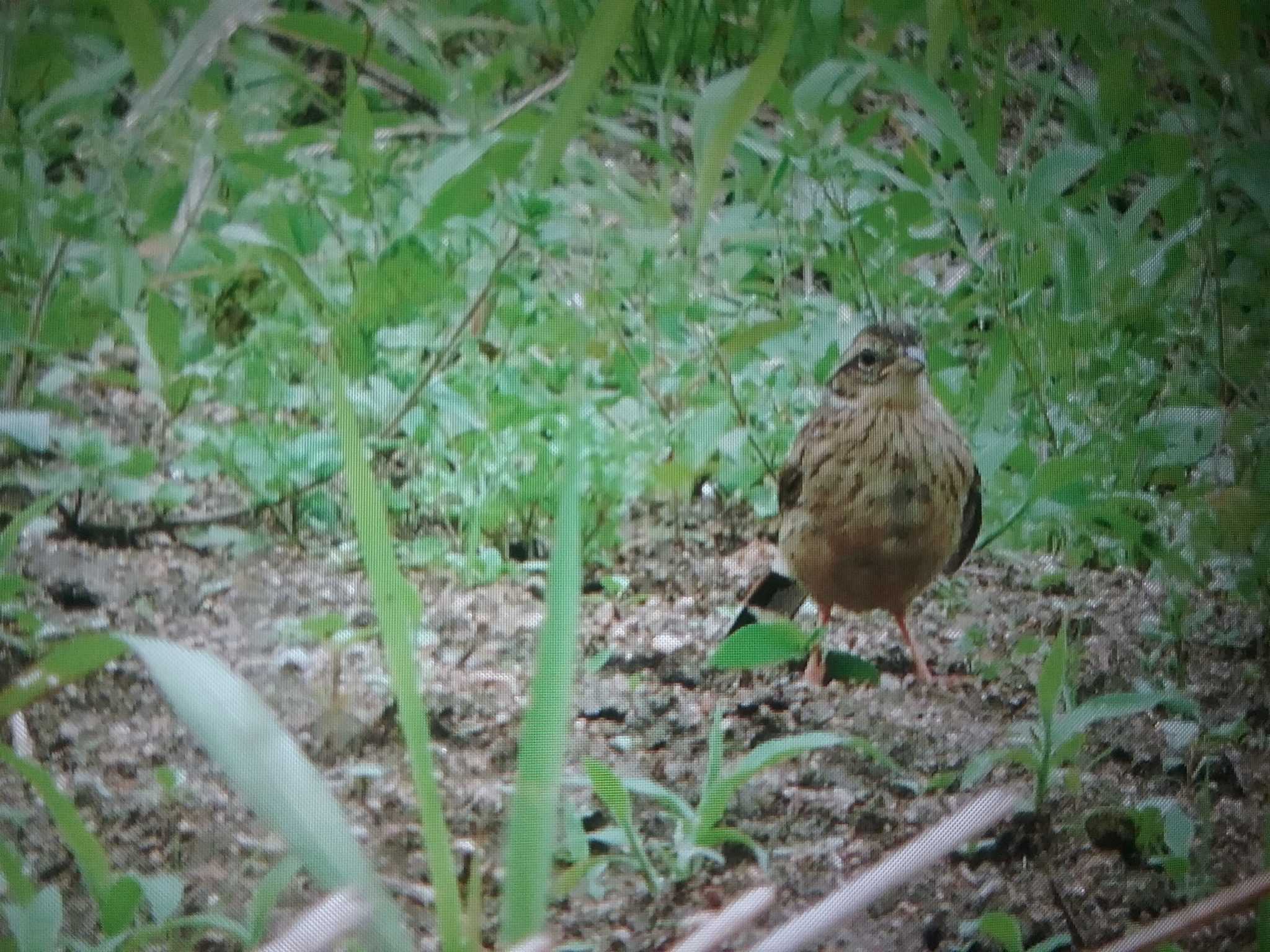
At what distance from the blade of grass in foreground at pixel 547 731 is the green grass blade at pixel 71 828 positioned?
27 centimetres

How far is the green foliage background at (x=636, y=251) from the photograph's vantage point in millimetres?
1059

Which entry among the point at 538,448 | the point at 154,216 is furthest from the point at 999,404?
the point at 154,216

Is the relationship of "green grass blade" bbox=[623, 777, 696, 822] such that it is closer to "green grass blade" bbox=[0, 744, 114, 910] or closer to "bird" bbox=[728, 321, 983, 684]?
"bird" bbox=[728, 321, 983, 684]

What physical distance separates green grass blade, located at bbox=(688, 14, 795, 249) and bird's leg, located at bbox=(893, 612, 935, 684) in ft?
1.10

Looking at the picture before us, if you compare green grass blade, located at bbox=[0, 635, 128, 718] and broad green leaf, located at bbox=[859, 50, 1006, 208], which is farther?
broad green leaf, located at bbox=[859, 50, 1006, 208]

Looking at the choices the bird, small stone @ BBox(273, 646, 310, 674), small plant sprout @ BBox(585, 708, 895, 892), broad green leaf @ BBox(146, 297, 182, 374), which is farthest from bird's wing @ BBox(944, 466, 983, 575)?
broad green leaf @ BBox(146, 297, 182, 374)

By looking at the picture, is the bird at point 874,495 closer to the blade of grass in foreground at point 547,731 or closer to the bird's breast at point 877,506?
the bird's breast at point 877,506

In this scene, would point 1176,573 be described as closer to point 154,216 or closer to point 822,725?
point 822,725

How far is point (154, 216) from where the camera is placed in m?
1.08

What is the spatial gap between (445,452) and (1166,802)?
Result: 0.61 metres

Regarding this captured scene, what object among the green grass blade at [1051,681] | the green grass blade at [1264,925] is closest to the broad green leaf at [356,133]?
the green grass blade at [1051,681]

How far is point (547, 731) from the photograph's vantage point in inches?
39.6

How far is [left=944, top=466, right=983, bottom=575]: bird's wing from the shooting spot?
112cm

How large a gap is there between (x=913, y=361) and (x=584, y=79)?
34 cm
